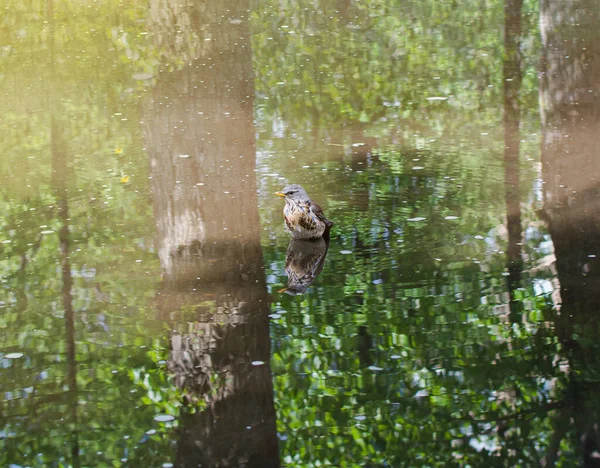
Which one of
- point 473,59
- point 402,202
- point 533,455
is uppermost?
point 473,59

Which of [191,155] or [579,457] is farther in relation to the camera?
[191,155]

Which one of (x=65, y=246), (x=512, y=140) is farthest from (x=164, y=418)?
(x=512, y=140)

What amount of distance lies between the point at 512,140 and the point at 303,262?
13.6 ft

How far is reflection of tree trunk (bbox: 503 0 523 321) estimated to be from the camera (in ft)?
25.2

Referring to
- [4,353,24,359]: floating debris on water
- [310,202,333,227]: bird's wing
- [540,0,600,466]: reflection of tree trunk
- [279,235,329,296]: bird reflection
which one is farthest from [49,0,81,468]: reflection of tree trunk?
[540,0,600,466]: reflection of tree trunk

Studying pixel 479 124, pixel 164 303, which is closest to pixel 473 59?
pixel 479 124

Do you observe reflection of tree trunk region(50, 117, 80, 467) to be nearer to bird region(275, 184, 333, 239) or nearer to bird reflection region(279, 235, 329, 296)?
bird reflection region(279, 235, 329, 296)

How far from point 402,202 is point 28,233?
12.4ft

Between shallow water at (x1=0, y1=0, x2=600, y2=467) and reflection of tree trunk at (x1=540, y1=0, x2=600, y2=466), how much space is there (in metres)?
0.03

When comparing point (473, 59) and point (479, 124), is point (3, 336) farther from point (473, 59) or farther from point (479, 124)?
point (473, 59)

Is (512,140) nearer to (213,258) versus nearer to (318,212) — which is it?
(318,212)

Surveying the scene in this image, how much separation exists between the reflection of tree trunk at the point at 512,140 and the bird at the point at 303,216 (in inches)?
69.0

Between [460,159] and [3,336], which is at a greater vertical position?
[460,159]

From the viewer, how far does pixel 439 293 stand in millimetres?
7289
